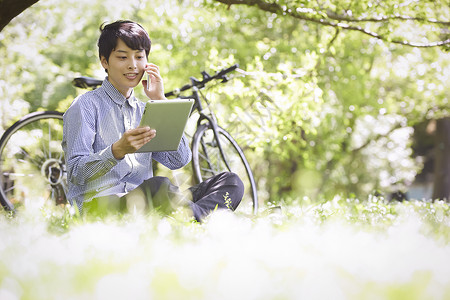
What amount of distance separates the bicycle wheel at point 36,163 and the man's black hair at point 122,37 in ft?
4.06

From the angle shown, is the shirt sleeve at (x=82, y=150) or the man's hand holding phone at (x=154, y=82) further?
the man's hand holding phone at (x=154, y=82)

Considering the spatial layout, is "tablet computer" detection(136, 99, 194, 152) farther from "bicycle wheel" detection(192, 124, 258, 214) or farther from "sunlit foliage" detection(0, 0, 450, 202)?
"sunlit foliage" detection(0, 0, 450, 202)

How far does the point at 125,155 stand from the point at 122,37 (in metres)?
0.70

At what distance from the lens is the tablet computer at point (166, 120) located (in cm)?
280

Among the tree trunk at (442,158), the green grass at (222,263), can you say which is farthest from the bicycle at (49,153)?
the tree trunk at (442,158)

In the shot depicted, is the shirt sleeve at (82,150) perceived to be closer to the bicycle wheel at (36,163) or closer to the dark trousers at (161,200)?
the dark trousers at (161,200)

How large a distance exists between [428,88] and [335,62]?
2019mm

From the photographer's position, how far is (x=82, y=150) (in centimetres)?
296

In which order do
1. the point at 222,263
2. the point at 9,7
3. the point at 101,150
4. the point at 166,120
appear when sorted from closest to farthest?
the point at 222,263 → the point at 166,120 → the point at 101,150 → the point at 9,7

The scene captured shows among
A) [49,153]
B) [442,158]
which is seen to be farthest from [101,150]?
[442,158]

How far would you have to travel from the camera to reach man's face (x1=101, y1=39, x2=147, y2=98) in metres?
3.26

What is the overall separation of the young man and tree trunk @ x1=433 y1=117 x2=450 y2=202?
9.10 m

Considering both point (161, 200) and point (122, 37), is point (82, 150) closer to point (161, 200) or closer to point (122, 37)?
point (161, 200)

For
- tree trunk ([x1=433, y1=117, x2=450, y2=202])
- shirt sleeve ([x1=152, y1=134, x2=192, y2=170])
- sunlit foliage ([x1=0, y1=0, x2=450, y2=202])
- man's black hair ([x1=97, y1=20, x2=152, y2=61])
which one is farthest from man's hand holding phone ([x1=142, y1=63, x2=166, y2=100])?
tree trunk ([x1=433, y1=117, x2=450, y2=202])
